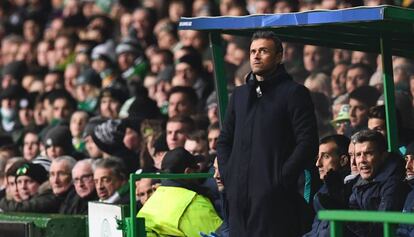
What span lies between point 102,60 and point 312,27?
814cm

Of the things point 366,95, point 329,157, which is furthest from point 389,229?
point 366,95

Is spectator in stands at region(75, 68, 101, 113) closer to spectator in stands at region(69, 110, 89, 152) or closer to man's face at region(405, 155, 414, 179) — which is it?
spectator in stands at region(69, 110, 89, 152)

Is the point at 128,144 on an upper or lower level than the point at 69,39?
lower

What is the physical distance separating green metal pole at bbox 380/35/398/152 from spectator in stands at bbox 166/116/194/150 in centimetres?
262

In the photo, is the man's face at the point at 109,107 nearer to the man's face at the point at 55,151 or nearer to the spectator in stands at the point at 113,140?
the man's face at the point at 55,151

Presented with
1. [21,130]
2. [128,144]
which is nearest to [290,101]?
[128,144]

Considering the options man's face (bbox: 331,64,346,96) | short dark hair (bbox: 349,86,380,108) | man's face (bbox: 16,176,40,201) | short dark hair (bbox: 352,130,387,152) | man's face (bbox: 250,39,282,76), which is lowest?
man's face (bbox: 16,176,40,201)

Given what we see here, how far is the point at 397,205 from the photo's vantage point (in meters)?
8.62

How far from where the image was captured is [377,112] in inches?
417

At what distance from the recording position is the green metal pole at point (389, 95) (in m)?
10.2

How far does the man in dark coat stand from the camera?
8.27m

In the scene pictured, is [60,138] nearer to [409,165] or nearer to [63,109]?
[63,109]

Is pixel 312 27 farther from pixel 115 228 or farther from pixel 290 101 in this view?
pixel 115 228

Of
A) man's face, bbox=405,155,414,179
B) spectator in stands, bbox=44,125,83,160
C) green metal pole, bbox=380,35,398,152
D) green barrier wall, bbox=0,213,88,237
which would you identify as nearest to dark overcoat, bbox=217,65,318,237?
man's face, bbox=405,155,414,179
